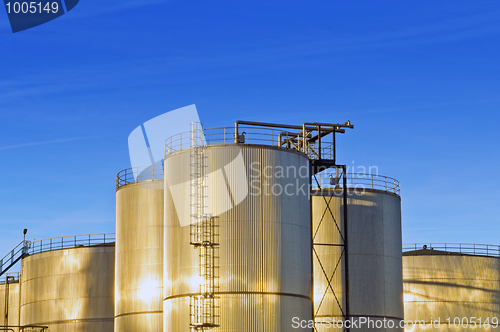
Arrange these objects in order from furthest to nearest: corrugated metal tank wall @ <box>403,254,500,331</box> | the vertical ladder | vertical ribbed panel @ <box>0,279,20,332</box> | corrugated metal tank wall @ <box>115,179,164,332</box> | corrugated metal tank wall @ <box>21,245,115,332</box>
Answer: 1. vertical ribbed panel @ <box>0,279,20,332</box>
2. corrugated metal tank wall @ <box>403,254,500,331</box>
3. corrugated metal tank wall @ <box>21,245,115,332</box>
4. corrugated metal tank wall @ <box>115,179,164,332</box>
5. the vertical ladder

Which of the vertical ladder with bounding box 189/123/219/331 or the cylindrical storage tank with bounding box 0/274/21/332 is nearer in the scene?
the vertical ladder with bounding box 189/123/219/331

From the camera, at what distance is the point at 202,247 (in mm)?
40375

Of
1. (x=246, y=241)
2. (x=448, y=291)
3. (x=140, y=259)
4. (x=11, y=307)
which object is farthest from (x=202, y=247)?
(x=11, y=307)

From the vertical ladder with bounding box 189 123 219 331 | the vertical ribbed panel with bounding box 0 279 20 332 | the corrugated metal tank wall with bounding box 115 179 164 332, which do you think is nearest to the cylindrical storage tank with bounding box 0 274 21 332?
the vertical ribbed panel with bounding box 0 279 20 332

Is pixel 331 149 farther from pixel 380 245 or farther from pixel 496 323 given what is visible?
pixel 496 323

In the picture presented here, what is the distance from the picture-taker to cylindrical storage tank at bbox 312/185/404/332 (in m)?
48.1

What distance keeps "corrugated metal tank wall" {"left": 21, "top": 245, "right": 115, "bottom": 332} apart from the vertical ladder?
55.4ft

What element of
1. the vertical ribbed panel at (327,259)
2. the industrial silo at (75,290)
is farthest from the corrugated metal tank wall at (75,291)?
the vertical ribbed panel at (327,259)

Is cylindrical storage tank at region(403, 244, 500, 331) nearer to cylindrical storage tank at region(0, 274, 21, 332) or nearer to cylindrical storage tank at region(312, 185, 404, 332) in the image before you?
cylindrical storage tank at region(312, 185, 404, 332)

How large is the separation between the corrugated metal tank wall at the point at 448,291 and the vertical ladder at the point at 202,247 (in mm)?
22087

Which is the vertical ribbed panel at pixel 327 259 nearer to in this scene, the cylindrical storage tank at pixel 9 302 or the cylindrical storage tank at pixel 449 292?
the cylindrical storage tank at pixel 449 292

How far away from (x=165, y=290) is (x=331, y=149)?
48.4ft

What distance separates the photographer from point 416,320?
187 ft

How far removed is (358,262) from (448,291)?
12.1 m
